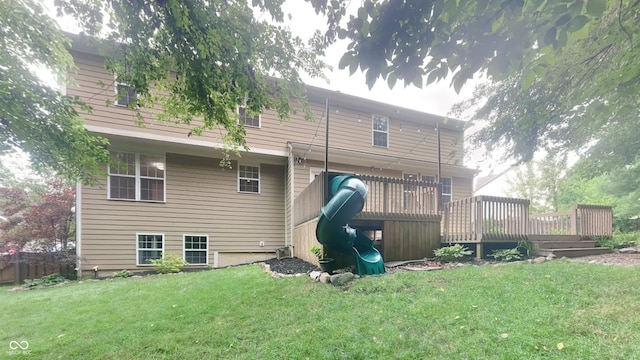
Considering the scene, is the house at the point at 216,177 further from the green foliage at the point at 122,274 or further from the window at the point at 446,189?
the window at the point at 446,189

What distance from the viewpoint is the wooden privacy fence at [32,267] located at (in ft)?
27.8

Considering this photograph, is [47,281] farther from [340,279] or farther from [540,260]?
[540,260]

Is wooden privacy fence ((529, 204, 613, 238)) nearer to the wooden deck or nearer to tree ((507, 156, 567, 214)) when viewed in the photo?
the wooden deck

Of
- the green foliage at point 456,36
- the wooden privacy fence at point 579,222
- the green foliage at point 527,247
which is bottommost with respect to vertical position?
the green foliage at point 527,247

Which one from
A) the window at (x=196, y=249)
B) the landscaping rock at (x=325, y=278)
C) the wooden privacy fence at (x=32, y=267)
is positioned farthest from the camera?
the window at (x=196, y=249)

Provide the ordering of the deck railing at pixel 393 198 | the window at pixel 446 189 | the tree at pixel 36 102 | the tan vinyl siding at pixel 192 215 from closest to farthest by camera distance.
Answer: the tree at pixel 36 102 → the deck railing at pixel 393 198 → the tan vinyl siding at pixel 192 215 → the window at pixel 446 189

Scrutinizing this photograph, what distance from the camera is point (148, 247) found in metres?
8.84

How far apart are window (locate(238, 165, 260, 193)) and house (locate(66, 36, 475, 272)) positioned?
0.04 meters

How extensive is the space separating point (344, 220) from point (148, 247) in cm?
730

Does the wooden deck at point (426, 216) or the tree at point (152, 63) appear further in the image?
the wooden deck at point (426, 216)

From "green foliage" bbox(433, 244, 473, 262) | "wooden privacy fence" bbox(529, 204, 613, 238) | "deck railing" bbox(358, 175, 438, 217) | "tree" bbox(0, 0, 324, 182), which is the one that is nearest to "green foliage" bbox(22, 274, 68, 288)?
"tree" bbox(0, 0, 324, 182)

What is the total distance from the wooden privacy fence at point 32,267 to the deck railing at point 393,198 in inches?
310

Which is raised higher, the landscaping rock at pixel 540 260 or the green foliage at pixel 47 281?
the landscaping rock at pixel 540 260

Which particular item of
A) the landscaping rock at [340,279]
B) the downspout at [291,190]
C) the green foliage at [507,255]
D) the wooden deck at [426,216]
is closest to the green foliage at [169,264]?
the downspout at [291,190]
